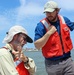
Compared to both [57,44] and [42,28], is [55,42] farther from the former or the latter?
[42,28]

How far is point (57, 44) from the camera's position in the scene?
6727mm

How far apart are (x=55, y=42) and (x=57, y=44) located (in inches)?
2.3

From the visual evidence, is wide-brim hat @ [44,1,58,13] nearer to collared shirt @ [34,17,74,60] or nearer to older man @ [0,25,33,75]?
collared shirt @ [34,17,74,60]

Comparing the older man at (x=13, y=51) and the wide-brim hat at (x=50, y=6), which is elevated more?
the wide-brim hat at (x=50, y=6)

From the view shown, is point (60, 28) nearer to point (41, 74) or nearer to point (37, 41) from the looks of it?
point (37, 41)

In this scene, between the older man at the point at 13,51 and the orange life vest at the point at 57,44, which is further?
the orange life vest at the point at 57,44

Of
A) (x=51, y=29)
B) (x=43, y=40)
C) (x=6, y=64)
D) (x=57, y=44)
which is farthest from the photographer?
(x=57, y=44)

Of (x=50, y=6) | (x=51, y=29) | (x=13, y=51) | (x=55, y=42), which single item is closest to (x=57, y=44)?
(x=55, y=42)

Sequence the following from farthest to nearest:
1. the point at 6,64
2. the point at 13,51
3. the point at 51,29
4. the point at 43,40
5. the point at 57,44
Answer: the point at 57,44 < the point at 51,29 < the point at 43,40 < the point at 13,51 < the point at 6,64

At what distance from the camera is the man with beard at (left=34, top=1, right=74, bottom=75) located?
6.65 m

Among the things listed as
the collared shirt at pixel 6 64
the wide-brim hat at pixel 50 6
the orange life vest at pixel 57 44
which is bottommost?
the orange life vest at pixel 57 44

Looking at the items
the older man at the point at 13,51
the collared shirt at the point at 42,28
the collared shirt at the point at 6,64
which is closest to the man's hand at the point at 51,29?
the collared shirt at the point at 42,28

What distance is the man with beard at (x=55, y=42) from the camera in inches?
262

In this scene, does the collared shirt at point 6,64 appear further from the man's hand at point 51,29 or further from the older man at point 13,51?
the man's hand at point 51,29
